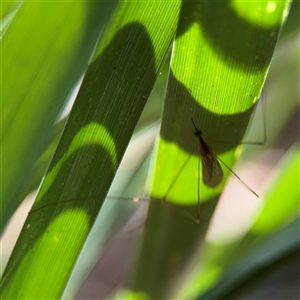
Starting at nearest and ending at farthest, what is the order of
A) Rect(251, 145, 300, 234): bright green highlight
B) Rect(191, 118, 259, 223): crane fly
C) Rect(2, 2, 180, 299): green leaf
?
Rect(2, 2, 180, 299): green leaf < Rect(191, 118, 259, 223): crane fly < Rect(251, 145, 300, 234): bright green highlight

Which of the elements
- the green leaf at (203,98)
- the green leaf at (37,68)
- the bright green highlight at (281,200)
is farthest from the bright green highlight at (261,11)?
the bright green highlight at (281,200)

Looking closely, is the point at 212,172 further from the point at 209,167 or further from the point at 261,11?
the point at 261,11

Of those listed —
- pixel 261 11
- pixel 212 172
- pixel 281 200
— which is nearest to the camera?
pixel 261 11

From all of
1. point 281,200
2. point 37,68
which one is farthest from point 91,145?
point 281,200

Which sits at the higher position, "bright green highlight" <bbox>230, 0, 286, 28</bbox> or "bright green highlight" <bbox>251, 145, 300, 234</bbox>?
"bright green highlight" <bbox>230, 0, 286, 28</bbox>

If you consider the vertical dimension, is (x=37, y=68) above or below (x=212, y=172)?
above

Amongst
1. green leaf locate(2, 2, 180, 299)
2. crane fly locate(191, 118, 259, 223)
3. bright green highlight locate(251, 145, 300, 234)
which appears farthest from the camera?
bright green highlight locate(251, 145, 300, 234)

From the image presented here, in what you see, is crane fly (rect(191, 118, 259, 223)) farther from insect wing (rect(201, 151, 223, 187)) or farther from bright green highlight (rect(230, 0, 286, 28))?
bright green highlight (rect(230, 0, 286, 28))

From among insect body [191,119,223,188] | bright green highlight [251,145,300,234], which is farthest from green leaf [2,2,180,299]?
bright green highlight [251,145,300,234]

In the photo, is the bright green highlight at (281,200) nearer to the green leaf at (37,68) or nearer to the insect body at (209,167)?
the insect body at (209,167)
